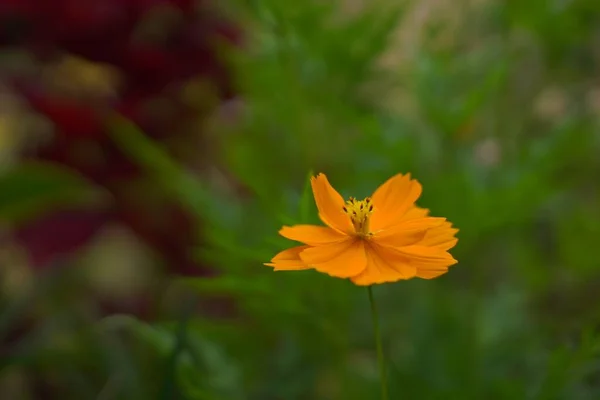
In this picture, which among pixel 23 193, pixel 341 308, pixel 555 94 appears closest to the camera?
pixel 341 308

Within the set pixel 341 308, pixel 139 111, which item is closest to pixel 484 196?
pixel 341 308

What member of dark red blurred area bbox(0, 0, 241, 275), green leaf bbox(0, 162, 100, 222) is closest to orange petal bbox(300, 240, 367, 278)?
green leaf bbox(0, 162, 100, 222)

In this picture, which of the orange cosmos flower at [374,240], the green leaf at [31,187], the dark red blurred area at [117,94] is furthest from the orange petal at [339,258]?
the dark red blurred area at [117,94]

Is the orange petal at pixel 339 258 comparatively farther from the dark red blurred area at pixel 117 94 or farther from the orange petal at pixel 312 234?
the dark red blurred area at pixel 117 94

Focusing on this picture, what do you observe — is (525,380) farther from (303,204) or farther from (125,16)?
(125,16)

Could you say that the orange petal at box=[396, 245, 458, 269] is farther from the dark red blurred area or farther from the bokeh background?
the dark red blurred area

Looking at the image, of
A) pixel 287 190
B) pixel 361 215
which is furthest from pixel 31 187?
pixel 361 215
